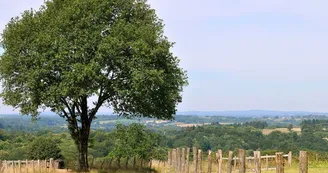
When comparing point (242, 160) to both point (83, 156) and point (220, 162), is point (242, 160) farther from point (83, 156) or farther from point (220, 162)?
point (83, 156)

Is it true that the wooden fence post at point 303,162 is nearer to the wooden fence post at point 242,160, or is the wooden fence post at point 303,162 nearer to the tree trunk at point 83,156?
the wooden fence post at point 242,160

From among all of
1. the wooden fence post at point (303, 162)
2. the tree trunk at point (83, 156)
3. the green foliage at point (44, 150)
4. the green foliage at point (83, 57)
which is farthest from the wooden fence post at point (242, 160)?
the green foliage at point (44, 150)

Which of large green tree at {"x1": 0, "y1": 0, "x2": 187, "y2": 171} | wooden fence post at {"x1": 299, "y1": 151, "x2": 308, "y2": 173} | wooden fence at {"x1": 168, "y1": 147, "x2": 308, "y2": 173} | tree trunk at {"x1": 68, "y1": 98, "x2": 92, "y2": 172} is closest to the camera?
wooden fence post at {"x1": 299, "y1": 151, "x2": 308, "y2": 173}

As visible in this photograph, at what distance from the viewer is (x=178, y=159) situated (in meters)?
29.8

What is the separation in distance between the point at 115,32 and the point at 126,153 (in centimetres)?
1348

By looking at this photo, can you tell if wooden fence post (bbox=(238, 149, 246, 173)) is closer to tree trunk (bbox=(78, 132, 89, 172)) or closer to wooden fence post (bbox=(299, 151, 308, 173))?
wooden fence post (bbox=(299, 151, 308, 173))

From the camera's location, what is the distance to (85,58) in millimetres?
34875

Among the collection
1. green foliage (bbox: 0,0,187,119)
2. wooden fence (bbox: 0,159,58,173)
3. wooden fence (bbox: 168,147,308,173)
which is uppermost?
green foliage (bbox: 0,0,187,119)

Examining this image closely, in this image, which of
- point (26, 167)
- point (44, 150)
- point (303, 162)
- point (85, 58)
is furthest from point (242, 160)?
point (44, 150)

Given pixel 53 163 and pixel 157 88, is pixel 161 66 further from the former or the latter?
pixel 53 163

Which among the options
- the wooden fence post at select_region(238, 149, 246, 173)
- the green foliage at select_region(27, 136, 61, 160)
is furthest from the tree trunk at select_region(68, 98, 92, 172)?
the wooden fence post at select_region(238, 149, 246, 173)

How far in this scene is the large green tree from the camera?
3441 cm

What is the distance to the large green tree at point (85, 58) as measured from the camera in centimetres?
3441

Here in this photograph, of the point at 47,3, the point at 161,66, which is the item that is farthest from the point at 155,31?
A: the point at 47,3
